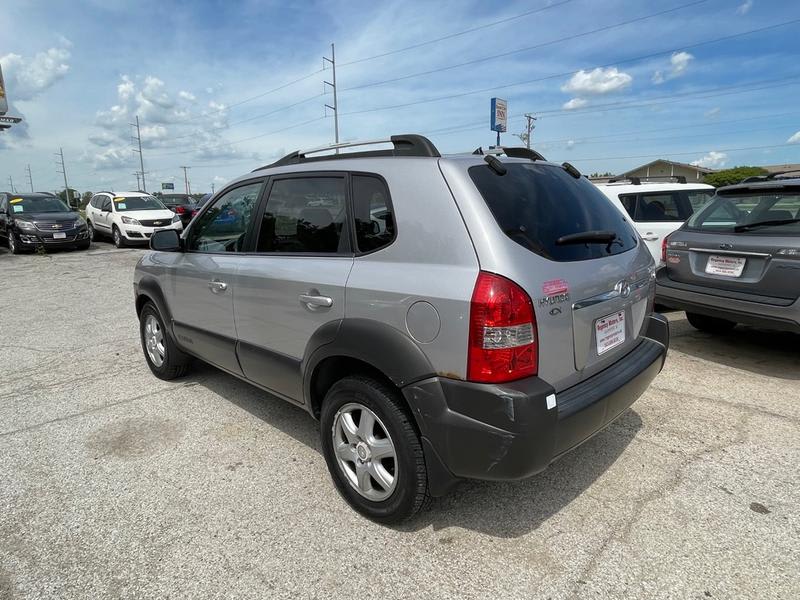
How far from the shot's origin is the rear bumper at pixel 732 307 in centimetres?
400

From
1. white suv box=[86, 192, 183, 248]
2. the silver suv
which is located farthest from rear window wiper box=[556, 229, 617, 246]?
white suv box=[86, 192, 183, 248]

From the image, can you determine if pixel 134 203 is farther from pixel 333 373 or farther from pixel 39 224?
pixel 333 373

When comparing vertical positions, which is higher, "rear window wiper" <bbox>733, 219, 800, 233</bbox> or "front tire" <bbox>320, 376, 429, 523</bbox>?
"rear window wiper" <bbox>733, 219, 800, 233</bbox>

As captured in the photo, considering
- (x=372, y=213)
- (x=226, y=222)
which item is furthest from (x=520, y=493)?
(x=226, y=222)

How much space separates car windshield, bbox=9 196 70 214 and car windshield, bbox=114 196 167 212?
4.70 feet

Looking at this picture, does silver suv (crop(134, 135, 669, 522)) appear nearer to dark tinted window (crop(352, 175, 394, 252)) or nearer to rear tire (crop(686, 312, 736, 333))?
dark tinted window (crop(352, 175, 394, 252))

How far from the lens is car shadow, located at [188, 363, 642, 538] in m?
2.52

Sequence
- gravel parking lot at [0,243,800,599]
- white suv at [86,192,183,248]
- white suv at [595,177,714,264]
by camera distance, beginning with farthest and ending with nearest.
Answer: white suv at [86,192,183,248], white suv at [595,177,714,264], gravel parking lot at [0,243,800,599]

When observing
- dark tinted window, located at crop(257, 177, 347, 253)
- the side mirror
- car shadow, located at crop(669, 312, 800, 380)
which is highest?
dark tinted window, located at crop(257, 177, 347, 253)

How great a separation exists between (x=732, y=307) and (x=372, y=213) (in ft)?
11.5

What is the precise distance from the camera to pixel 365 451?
2.49 meters

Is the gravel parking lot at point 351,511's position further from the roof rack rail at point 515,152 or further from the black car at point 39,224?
the black car at point 39,224

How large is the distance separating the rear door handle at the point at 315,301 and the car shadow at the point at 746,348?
3.94 meters

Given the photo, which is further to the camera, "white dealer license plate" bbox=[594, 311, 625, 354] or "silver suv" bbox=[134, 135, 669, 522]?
"white dealer license plate" bbox=[594, 311, 625, 354]
